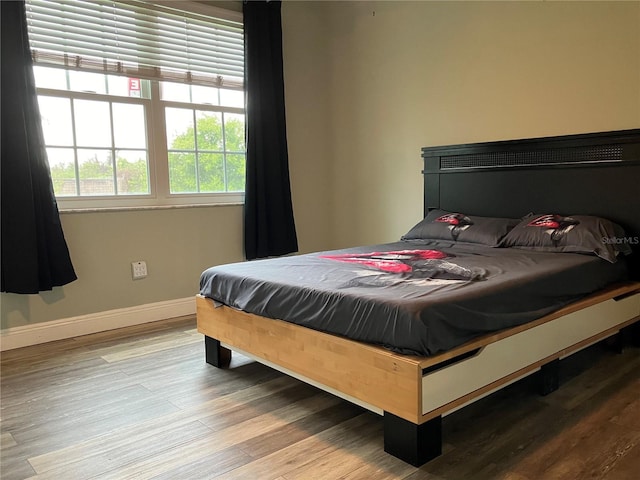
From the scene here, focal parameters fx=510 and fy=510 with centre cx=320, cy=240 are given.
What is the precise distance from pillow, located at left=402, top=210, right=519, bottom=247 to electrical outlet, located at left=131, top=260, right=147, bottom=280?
1.82 metres

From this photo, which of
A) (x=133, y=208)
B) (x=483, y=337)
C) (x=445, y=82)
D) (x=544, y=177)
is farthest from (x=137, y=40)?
(x=483, y=337)

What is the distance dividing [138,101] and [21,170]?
36.8 inches

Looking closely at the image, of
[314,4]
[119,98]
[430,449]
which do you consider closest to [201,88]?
[119,98]

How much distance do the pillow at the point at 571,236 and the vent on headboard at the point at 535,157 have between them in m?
0.36

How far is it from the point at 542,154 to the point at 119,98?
9.12ft

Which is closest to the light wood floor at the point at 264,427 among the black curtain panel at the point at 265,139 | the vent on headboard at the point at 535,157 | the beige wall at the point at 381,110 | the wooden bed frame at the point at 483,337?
the wooden bed frame at the point at 483,337

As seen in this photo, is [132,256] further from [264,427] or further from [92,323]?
[264,427]

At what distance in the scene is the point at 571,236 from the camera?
2.75 metres

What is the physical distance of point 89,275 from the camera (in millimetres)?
3322

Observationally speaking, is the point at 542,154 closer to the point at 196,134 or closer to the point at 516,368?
the point at 516,368

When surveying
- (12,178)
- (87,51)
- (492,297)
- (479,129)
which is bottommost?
(492,297)

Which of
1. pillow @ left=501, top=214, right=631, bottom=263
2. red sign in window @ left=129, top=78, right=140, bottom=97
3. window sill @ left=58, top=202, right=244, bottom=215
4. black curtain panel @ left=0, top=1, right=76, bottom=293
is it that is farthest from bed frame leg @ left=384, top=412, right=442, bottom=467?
red sign in window @ left=129, top=78, right=140, bottom=97

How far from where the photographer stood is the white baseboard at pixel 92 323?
3063 mm

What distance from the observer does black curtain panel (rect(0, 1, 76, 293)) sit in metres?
2.87
